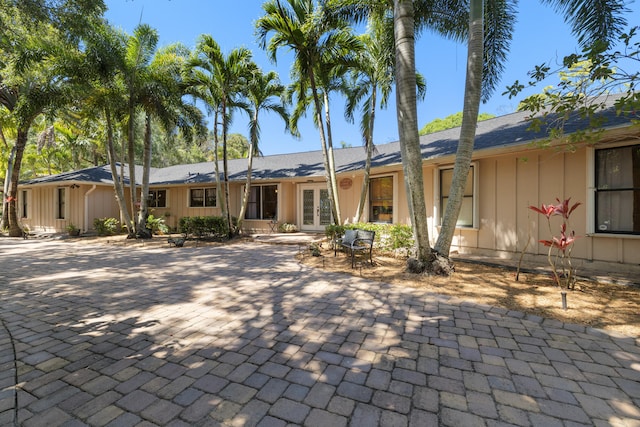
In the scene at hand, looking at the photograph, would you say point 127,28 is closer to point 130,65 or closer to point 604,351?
point 130,65

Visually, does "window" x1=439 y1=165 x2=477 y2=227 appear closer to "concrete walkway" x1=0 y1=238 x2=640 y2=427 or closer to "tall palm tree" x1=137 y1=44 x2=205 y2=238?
"concrete walkway" x1=0 y1=238 x2=640 y2=427

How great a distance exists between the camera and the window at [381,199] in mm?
9805

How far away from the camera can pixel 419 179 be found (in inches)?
212

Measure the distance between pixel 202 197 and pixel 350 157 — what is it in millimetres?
8115

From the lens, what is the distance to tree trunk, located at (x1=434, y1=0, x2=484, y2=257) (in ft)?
17.2

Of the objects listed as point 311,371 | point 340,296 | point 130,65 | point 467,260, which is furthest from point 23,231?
point 467,260

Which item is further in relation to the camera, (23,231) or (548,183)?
(23,231)

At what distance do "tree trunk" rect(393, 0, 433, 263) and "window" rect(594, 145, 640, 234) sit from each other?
11.6 ft

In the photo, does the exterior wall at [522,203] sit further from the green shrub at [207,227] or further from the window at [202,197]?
the window at [202,197]

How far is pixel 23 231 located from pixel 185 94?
35.3ft

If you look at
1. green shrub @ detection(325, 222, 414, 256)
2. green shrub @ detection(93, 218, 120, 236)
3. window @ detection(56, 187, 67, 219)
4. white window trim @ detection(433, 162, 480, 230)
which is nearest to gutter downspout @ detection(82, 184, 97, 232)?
window @ detection(56, 187, 67, 219)

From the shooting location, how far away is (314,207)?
13.3 metres

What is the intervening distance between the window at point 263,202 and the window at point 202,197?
217 centimetres

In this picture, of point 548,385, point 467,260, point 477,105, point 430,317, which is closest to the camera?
point 548,385
